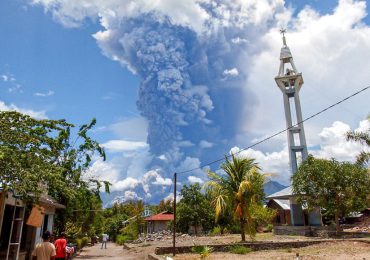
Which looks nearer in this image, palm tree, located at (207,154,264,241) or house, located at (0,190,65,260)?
house, located at (0,190,65,260)

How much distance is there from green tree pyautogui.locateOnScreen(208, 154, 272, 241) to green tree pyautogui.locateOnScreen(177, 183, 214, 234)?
53.9 feet

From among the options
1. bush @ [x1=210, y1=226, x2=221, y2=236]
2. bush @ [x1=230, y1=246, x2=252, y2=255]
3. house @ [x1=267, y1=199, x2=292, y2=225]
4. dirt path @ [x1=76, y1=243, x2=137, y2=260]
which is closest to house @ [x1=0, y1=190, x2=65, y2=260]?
dirt path @ [x1=76, y1=243, x2=137, y2=260]

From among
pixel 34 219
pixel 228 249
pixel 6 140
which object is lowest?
pixel 228 249

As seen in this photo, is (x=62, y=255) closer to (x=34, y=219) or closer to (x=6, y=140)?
(x=34, y=219)

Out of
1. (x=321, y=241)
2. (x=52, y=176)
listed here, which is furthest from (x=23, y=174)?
(x=321, y=241)

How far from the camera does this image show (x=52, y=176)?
30.3 feet

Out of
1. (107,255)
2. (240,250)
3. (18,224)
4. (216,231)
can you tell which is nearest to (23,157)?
(18,224)

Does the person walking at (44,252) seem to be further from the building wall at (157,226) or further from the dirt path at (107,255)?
the building wall at (157,226)

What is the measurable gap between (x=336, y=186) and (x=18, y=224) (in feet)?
82.2

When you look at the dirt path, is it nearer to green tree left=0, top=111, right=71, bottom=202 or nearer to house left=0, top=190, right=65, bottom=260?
house left=0, top=190, right=65, bottom=260

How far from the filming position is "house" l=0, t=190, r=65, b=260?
37.4ft

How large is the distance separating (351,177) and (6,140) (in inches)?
1076

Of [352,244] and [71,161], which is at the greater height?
[71,161]

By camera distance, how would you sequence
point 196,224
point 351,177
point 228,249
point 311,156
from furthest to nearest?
point 196,224, point 311,156, point 351,177, point 228,249
